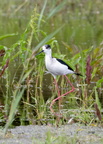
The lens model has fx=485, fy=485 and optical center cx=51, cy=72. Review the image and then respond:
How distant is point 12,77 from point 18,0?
12.4 m

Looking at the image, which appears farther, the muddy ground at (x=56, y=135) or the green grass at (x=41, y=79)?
the green grass at (x=41, y=79)

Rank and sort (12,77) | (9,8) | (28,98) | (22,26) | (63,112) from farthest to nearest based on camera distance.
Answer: (9,8)
(22,26)
(12,77)
(28,98)
(63,112)

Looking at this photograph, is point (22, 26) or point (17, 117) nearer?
point (17, 117)

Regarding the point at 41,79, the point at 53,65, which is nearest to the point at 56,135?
the point at 53,65

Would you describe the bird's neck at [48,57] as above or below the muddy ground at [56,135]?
above

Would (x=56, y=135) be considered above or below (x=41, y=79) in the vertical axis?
below

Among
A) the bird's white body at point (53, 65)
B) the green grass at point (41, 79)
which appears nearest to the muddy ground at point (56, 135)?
the green grass at point (41, 79)

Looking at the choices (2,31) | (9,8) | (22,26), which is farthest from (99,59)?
(9,8)

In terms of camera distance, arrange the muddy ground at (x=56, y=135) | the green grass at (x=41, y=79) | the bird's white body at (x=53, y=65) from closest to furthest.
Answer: the muddy ground at (x=56, y=135)
the green grass at (x=41, y=79)
the bird's white body at (x=53, y=65)

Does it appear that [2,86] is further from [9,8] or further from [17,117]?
[9,8]

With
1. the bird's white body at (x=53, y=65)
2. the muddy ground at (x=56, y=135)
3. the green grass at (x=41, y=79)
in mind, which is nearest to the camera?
the muddy ground at (x=56, y=135)

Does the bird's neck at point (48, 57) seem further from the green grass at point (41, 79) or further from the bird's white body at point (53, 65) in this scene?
the green grass at point (41, 79)

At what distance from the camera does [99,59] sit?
6.97 m

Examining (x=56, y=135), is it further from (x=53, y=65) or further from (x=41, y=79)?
(x=41, y=79)
